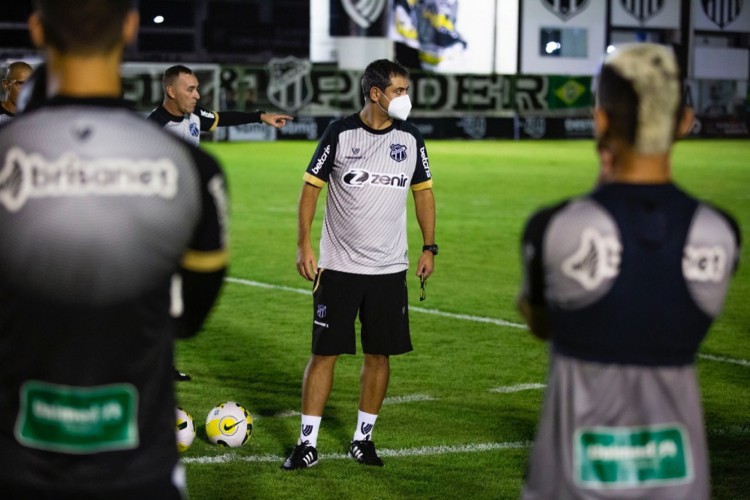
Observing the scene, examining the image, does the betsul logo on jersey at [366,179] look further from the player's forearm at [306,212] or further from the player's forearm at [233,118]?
the player's forearm at [233,118]

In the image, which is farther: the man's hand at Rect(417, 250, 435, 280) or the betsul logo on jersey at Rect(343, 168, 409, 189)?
the man's hand at Rect(417, 250, 435, 280)

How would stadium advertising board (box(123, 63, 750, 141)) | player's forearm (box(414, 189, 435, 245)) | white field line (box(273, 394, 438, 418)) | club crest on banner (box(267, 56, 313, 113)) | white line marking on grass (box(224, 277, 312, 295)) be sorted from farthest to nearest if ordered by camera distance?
club crest on banner (box(267, 56, 313, 113)) < stadium advertising board (box(123, 63, 750, 141)) < white line marking on grass (box(224, 277, 312, 295)) < white field line (box(273, 394, 438, 418)) < player's forearm (box(414, 189, 435, 245))

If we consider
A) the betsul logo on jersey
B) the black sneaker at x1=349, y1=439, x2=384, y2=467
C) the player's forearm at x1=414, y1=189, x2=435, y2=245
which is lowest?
the black sneaker at x1=349, y1=439, x2=384, y2=467

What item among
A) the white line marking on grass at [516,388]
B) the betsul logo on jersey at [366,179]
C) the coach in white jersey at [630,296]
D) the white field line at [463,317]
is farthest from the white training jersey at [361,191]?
the coach in white jersey at [630,296]

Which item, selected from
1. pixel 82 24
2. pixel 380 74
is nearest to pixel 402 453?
pixel 380 74

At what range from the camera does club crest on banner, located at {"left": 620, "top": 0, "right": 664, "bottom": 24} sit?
61.4 metres

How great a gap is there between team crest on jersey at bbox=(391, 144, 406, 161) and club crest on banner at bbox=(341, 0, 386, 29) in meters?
46.2

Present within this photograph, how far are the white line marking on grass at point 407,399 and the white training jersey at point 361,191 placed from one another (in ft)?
4.80

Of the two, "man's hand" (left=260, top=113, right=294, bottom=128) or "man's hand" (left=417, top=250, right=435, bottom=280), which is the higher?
"man's hand" (left=260, top=113, right=294, bottom=128)

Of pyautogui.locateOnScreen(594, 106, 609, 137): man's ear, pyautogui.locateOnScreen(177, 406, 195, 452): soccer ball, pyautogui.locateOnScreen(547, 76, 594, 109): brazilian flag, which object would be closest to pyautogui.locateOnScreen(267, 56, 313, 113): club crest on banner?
pyautogui.locateOnScreen(547, 76, 594, 109): brazilian flag

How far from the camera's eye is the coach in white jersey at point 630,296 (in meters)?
2.95

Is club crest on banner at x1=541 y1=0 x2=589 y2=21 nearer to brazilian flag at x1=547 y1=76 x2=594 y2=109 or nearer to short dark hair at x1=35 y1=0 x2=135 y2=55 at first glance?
brazilian flag at x1=547 y1=76 x2=594 y2=109

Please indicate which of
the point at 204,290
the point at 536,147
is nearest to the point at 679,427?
the point at 204,290

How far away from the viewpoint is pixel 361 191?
691 centimetres
